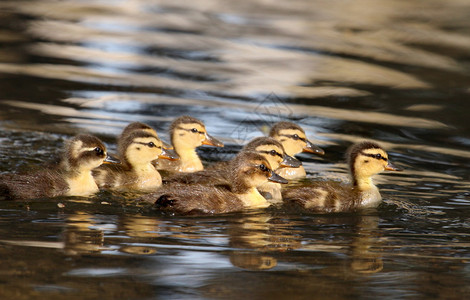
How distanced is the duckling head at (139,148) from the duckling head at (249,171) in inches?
45.4

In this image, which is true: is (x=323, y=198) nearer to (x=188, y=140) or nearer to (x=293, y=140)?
(x=293, y=140)

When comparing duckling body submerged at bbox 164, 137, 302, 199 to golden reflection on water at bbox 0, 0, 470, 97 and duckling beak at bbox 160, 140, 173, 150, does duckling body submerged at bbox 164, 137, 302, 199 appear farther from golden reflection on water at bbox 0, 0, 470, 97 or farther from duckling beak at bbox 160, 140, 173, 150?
golden reflection on water at bbox 0, 0, 470, 97

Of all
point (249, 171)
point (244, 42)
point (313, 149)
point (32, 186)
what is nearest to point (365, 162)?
point (249, 171)

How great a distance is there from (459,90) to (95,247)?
276 inches

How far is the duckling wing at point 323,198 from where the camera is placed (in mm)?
6422

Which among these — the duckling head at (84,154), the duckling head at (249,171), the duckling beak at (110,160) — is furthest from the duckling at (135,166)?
the duckling head at (249,171)

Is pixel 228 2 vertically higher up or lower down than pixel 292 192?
higher up

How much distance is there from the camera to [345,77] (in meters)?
11.4

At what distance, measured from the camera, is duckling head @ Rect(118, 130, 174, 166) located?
7.40 metres

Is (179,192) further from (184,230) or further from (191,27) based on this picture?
(191,27)

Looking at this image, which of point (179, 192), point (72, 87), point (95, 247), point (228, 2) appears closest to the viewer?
point (95, 247)

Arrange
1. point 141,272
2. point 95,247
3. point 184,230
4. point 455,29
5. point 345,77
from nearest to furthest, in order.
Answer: point 141,272 → point 95,247 → point 184,230 → point 345,77 → point 455,29

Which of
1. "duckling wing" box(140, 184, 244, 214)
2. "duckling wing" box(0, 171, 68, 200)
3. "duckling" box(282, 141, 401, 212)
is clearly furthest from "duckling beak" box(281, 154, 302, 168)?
"duckling wing" box(0, 171, 68, 200)

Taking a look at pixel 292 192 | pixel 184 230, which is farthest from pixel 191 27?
pixel 184 230
